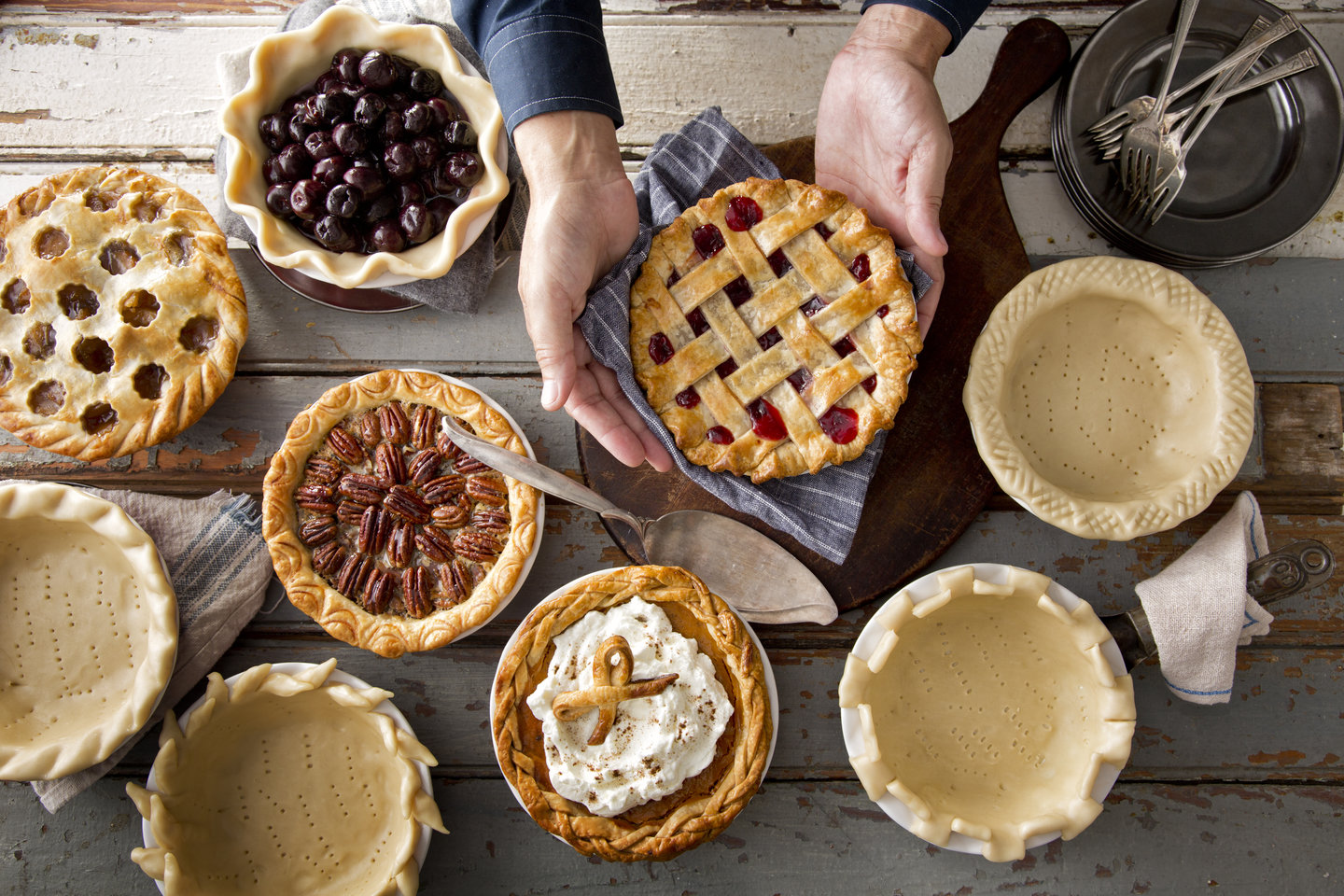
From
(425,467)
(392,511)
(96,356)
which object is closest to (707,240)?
(425,467)

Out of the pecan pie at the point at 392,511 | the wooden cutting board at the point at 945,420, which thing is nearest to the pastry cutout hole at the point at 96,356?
the pecan pie at the point at 392,511

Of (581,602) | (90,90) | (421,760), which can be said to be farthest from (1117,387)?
(90,90)

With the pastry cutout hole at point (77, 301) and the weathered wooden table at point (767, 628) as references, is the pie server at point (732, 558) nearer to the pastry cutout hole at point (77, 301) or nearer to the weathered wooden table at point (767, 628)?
the weathered wooden table at point (767, 628)

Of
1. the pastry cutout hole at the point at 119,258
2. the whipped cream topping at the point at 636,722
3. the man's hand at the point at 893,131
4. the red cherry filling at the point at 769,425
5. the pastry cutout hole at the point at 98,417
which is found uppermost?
the man's hand at the point at 893,131

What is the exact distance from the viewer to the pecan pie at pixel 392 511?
1.66 metres

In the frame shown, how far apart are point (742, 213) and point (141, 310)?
1.38 metres

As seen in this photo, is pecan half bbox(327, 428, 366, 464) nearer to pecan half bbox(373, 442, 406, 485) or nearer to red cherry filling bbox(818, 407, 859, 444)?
pecan half bbox(373, 442, 406, 485)

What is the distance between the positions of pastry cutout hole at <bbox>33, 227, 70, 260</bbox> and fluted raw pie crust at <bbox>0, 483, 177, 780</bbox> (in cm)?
53

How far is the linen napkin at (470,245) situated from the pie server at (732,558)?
0.61 metres

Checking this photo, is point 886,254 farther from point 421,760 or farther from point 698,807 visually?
point 421,760

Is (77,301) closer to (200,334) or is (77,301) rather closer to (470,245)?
(200,334)

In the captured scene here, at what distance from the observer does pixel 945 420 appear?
1.75 metres

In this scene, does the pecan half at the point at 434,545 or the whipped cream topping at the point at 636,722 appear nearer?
the whipped cream topping at the point at 636,722

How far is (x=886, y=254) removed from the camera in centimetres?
162
